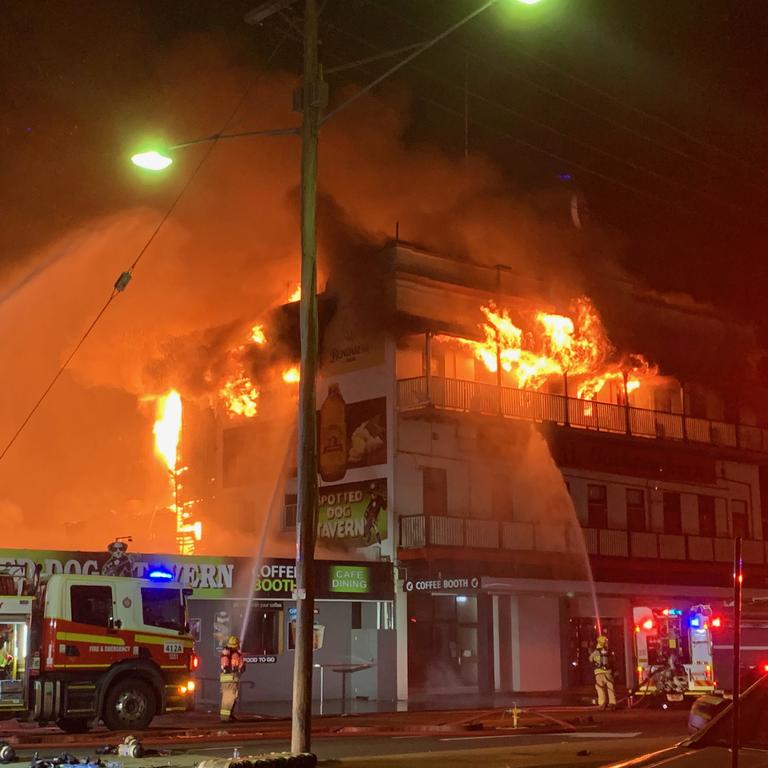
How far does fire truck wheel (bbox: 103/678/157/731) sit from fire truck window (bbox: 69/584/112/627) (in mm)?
984

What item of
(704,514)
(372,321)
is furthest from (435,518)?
(704,514)

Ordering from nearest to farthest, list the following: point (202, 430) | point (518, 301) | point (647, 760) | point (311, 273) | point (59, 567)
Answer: point (647, 760) < point (311, 273) < point (59, 567) < point (518, 301) < point (202, 430)

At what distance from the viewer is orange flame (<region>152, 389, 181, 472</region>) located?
34562 mm

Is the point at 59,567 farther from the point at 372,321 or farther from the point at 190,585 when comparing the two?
the point at 372,321

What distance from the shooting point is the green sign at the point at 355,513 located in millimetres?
27750

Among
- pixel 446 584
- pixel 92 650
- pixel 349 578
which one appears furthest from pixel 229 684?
pixel 446 584

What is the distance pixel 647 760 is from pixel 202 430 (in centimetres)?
2908

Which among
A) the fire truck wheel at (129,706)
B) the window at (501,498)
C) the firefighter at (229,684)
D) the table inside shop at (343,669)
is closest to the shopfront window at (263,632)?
the table inside shop at (343,669)

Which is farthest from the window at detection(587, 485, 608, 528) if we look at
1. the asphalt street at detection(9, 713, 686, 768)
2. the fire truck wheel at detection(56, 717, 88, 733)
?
the fire truck wheel at detection(56, 717, 88, 733)

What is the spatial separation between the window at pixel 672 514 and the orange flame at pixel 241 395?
1315 cm

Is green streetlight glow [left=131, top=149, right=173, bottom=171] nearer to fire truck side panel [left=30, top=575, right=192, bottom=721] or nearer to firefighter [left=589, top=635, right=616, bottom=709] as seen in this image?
fire truck side panel [left=30, top=575, right=192, bottom=721]

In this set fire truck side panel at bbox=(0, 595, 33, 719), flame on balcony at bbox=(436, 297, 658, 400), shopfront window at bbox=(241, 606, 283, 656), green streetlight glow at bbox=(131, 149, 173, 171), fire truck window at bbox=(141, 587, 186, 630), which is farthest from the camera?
flame on balcony at bbox=(436, 297, 658, 400)

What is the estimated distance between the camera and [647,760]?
5629 millimetres

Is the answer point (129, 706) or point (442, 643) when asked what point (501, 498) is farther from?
point (129, 706)
